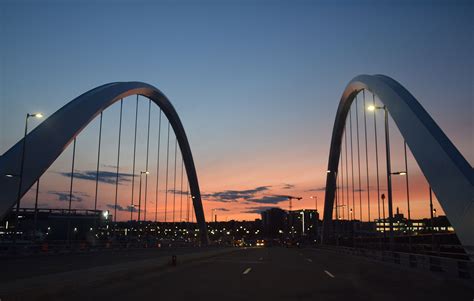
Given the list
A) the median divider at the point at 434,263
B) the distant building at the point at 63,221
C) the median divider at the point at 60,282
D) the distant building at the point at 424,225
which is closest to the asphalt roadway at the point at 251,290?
the median divider at the point at 60,282

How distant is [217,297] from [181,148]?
160 ft

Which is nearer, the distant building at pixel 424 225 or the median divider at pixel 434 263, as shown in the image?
the median divider at pixel 434 263

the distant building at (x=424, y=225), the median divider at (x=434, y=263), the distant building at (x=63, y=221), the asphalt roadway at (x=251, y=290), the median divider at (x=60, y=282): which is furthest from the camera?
the distant building at (x=63, y=221)

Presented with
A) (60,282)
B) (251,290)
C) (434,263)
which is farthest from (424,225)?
(60,282)

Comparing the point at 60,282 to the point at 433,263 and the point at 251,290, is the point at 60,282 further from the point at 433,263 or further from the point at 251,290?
the point at 433,263

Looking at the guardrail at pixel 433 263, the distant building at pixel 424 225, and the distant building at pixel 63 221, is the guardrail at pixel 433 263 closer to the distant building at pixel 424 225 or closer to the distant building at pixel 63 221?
the distant building at pixel 424 225

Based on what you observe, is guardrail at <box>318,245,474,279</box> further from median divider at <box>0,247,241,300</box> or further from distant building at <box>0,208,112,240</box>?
distant building at <box>0,208,112,240</box>

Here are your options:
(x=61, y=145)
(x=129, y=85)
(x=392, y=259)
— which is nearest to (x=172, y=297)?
(x=392, y=259)

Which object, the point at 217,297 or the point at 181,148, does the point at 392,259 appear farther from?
the point at 181,148

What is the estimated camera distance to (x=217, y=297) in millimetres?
9977

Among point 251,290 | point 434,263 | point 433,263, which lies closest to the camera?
point 251,290

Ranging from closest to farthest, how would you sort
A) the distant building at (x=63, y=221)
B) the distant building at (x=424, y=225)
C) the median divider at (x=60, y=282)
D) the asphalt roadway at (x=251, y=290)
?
1. the median divider at (x=60, y=282)
2. the asphalt roadway at (x=251, y=290)
3. the distant building at (x=424, y=225)
4. the distant building at (x=63, y=221)

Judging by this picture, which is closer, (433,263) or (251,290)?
(251,290)

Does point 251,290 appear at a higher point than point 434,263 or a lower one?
lower
